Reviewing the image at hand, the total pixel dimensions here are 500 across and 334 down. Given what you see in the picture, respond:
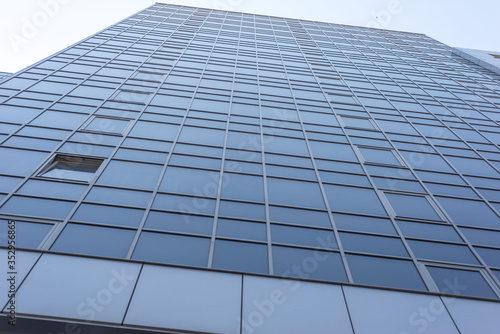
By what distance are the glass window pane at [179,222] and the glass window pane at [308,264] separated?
6.44ft

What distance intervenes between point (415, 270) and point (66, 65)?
19.5 meters

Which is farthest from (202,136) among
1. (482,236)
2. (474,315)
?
(474,315)

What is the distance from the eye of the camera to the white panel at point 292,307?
24.3 feet

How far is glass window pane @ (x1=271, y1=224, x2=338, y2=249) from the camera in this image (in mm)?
10172

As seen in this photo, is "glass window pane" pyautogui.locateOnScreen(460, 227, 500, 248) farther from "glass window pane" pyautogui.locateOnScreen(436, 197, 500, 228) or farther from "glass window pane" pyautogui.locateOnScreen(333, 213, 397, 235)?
"glass window pane" pyautogui.locateOnScreen(333, 213, 397, 235)

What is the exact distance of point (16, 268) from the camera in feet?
25.5

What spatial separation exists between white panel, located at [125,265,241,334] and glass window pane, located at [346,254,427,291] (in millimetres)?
3152

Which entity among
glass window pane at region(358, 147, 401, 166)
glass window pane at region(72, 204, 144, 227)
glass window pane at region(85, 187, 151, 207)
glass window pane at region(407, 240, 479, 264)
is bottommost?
glass window pane at region(358, 147, 401, 166)

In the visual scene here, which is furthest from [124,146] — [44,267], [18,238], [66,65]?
[66,65]

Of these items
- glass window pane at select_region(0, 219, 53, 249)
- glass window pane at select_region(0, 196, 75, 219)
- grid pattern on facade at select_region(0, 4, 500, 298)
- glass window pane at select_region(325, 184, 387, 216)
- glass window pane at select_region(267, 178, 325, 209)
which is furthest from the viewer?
glass window pane at select_region(325, 184, 387, 216)

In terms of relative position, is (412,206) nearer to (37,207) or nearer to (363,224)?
(363,224)

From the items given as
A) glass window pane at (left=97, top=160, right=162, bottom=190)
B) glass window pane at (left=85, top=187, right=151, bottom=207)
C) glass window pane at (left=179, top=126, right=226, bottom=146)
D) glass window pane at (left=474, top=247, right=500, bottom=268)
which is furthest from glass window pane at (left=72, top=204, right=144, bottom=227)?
glass window pane at (left=474, top=247, right=500, bottom=268)

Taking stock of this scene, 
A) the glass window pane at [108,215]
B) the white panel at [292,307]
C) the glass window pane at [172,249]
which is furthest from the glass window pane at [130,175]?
the white panel at [292,307]

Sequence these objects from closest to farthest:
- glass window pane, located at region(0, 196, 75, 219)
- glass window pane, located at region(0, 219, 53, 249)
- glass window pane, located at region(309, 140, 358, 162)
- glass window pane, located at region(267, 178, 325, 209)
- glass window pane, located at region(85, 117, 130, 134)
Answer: glass window pane, located at region(0, 219, 53, 249)
glass window pane, located at region(0, 196, 75, 219)
glass window pane, located at region(267, 178, 325, 209)
glass window pane, located at region(85, 117, 130, 134)
glass window pane, located at region(309, 140, 358, 162)
